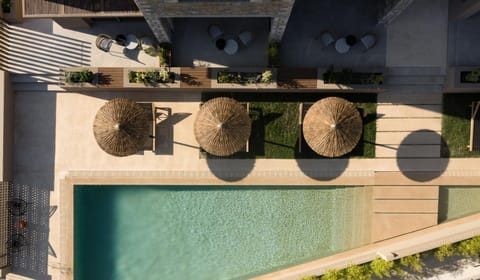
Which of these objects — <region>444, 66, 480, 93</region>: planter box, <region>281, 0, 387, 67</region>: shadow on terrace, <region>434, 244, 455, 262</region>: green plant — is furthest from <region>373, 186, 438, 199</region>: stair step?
<region>281, 0, 387, 67</region>: shadow on terrace

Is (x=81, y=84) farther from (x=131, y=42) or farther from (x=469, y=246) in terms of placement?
(x=469, y=246)

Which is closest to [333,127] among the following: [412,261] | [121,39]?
[412,261]

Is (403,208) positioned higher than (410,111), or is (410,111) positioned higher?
(410,111)

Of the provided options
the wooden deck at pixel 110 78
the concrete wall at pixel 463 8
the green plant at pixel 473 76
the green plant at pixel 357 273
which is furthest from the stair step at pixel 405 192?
the wooden deck at pixel 110 78

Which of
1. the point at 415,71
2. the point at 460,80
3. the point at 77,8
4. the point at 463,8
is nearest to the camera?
the point at 77,8

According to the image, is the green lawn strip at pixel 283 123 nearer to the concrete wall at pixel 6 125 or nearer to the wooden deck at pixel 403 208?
the wooden deck at pixel 403 208

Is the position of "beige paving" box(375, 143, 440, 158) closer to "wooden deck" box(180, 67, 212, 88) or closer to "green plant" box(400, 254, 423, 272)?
"green plant" box(400, 254, 423, 272)
